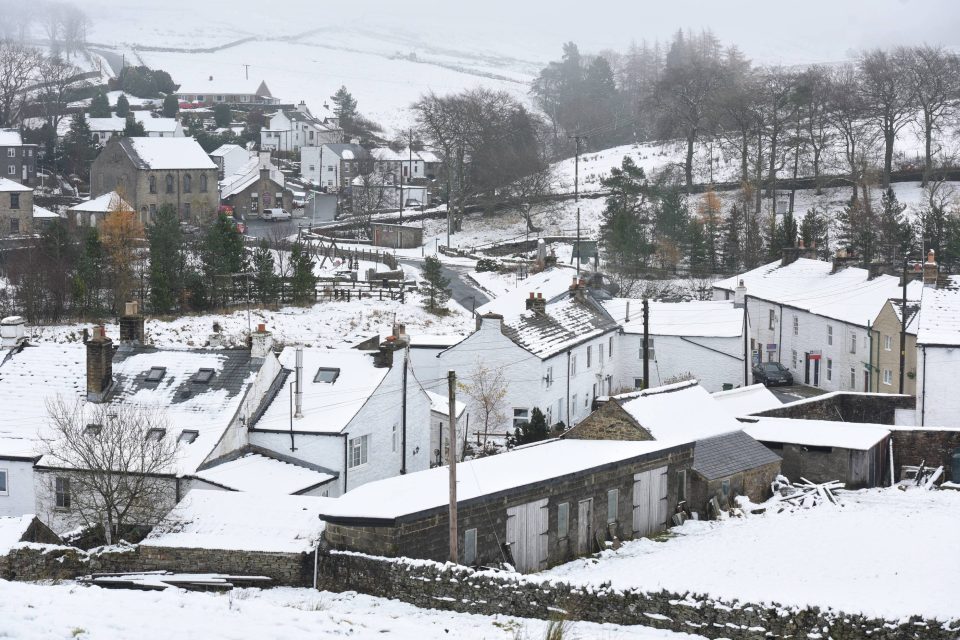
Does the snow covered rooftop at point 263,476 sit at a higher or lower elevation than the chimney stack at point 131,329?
lower

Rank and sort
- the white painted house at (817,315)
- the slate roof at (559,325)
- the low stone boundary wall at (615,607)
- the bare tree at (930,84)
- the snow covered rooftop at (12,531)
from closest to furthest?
the low stone boundary wall at (615,607) < the snow covered rooftop at (12,531) < the slate roof at (559,325) < the white painted house at (817,315) < the bare tree at (930,84)

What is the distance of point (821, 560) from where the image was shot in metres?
27.6

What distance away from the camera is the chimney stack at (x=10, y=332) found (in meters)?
36.9

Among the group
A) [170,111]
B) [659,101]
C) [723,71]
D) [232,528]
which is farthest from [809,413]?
[170,111]

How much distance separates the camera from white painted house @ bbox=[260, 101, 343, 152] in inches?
4663

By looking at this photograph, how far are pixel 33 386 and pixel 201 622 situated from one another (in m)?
20.5

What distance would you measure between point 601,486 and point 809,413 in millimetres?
14603

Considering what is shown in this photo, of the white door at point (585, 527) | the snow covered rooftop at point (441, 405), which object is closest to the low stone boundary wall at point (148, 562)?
the white door at point (585, 527)

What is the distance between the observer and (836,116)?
297 ft

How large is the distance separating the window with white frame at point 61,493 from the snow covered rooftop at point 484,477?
25.9 feet

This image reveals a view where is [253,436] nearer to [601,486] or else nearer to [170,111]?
[601,486]

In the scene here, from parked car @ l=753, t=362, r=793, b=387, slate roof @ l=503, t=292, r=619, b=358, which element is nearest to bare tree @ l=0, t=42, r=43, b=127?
slate roof @ l=503, t=292, r=619, b=358

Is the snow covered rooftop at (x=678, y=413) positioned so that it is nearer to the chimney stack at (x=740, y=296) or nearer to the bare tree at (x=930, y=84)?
the chimney stack at (x=740, y=296)

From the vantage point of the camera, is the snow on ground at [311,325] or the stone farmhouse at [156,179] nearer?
the snow on ground at [311,325]
